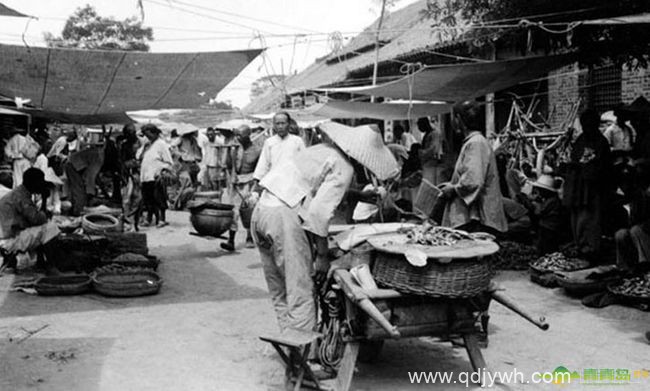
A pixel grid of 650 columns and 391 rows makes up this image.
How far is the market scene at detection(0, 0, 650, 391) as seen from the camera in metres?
4.12

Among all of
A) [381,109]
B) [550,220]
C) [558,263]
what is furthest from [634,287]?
[381,109]

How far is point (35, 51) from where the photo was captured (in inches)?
255

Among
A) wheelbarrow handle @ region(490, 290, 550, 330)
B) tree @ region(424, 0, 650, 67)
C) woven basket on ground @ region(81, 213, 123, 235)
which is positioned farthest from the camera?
woven basket on ground @ region(81, 213, 123, 235)

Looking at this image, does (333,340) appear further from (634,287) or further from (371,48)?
(371,48)

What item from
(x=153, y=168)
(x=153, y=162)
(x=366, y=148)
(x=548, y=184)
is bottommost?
(x=548, y=184)

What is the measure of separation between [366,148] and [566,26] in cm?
433

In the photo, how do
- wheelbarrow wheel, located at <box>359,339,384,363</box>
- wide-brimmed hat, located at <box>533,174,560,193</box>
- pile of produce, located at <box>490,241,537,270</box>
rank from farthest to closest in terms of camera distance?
1. pile of produce, located at <box>490,241,537,270</box>
2. wide-brimmed hat, located at <box>533,174,560,193</box>
3. wheelbarrow wheel, located at <box>359,339,384,363</box>

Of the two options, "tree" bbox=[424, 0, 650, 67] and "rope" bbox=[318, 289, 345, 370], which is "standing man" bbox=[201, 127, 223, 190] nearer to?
"tree" bbox=[424, 0, 650, 67]

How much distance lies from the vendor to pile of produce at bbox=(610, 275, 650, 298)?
3093mm

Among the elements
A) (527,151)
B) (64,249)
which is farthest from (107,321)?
(527,151)

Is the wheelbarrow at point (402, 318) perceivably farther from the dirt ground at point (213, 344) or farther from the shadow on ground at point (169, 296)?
the shadow on ground at point (169, 296)

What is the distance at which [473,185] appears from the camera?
596 centimetres

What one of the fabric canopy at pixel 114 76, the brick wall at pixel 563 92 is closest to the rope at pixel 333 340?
the fabric canopy at pixel 114 76

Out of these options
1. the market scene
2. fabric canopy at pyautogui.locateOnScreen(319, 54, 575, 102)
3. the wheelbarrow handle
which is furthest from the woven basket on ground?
the wheelbarrow handle
